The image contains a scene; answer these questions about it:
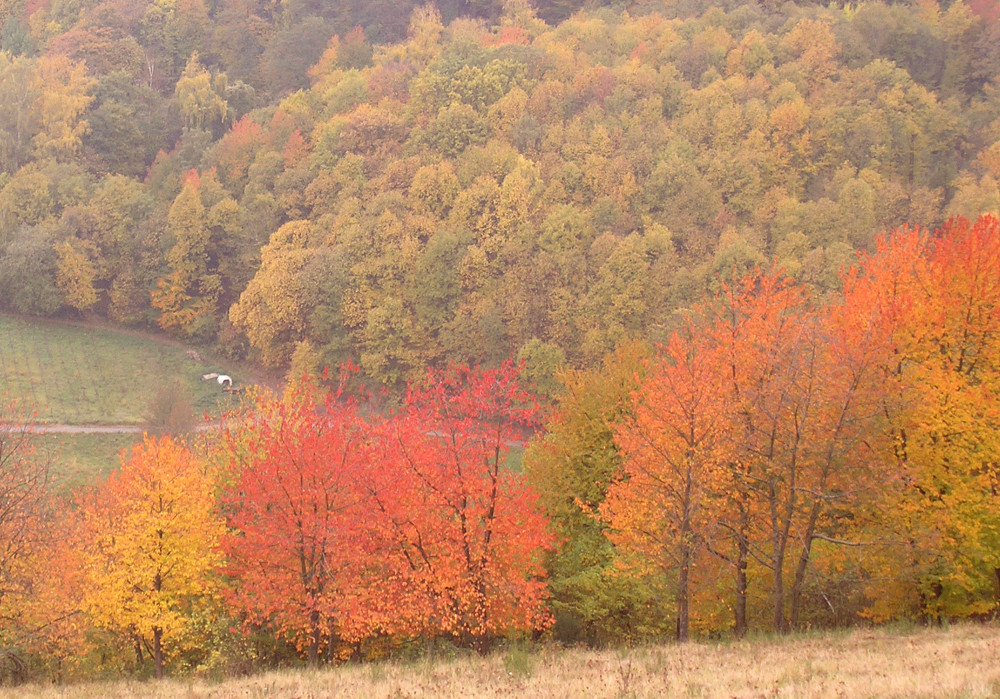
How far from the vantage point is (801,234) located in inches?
2454

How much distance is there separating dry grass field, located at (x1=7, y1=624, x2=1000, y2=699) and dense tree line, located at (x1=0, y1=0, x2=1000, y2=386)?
3794 centimetres

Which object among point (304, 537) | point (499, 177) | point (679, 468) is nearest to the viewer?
point (679, 468)

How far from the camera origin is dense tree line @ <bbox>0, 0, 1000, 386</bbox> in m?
66.6

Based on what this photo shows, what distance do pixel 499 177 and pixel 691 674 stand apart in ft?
197

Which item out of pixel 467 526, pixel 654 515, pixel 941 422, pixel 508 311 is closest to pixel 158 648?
pixel 467 526

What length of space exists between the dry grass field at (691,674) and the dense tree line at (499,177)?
3794 cm

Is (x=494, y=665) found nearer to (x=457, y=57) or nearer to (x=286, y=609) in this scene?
(x=286, y=609)

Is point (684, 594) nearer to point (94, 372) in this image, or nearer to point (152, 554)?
point (152, 554)

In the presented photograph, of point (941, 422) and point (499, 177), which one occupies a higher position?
point (499, 177)

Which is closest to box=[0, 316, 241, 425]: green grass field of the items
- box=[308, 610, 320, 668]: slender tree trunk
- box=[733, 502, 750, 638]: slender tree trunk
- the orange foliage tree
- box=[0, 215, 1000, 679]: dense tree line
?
box=[0, 215, 1000, 679]: dense tree line

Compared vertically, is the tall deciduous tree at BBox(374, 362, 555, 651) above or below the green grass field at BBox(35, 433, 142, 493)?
above

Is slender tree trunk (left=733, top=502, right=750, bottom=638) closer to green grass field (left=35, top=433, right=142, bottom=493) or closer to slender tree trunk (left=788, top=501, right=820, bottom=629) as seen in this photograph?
slender tree trunk (left=788, top=501, right=820, bottom=629)

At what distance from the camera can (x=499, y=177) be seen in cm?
7425

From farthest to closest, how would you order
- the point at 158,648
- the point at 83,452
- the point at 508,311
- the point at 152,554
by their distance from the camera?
the point at 508,311 < the point at 83,452 < the point at 152,554 < the point at 158,648
